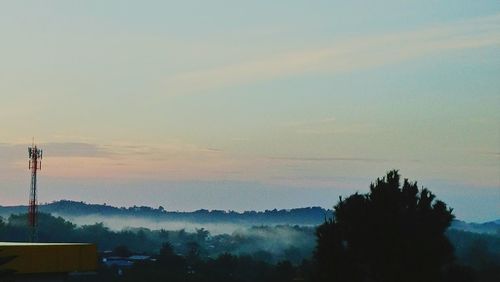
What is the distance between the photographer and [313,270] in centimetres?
4603

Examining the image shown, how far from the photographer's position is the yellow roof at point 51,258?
39.2m

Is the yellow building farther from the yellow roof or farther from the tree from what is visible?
the tree

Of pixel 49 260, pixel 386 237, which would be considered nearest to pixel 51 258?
pixel 49 260

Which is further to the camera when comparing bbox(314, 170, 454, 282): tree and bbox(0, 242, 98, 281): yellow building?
bbox(314, 170, 454, 282): tree

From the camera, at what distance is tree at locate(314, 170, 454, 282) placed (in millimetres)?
43031

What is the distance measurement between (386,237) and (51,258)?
44.3ft

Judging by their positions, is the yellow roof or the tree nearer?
the yellow roof

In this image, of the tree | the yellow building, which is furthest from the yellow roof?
the tree

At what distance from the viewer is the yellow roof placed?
39.2m

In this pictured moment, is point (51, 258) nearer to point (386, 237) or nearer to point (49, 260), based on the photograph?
point (49, 260)

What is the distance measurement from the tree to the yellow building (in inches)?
398

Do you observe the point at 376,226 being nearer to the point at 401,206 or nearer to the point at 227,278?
the point at 401,206

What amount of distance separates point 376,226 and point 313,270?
3.52m

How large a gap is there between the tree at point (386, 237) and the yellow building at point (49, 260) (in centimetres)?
1011
